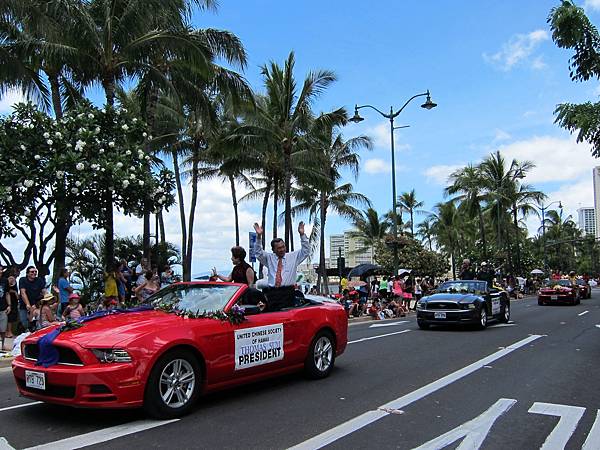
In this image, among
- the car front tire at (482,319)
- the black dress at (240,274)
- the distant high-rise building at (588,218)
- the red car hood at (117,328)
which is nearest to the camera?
the red car hood at (117,328)

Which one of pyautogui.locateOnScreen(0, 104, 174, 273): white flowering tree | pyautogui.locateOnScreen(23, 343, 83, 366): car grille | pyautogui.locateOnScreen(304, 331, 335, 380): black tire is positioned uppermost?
pyautogui.locateOnScreen(0, 104, 174, 273): white flowering tree

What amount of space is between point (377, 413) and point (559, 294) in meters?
24.7

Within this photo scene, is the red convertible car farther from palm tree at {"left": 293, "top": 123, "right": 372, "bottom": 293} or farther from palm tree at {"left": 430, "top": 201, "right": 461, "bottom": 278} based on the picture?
palm tree at {"left": 430, "top": 201, "right": 461, "bottom": 278}

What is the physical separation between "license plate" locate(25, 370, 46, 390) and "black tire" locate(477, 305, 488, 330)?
39.1ft

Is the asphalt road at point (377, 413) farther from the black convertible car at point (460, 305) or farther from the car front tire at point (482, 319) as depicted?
the car front tire at point (482, 319)

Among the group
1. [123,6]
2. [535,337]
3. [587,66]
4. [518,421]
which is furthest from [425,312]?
[123,6]

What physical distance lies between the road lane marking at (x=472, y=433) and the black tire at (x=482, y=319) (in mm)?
8789

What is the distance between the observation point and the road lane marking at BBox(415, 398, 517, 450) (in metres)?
4.99

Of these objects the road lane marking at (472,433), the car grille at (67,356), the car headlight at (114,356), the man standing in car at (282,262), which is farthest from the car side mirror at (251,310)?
the road lane marking at (472,433)

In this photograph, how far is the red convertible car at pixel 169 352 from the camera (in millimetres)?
5223

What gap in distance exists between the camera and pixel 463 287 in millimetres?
15867

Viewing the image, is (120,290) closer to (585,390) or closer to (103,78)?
(103,78)

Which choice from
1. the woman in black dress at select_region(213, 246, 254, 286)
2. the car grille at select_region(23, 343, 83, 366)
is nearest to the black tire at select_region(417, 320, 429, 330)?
the woman in black dress at select_region(213, 246, 254, 286)

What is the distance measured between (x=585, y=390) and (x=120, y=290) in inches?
432
